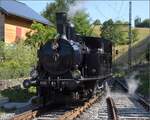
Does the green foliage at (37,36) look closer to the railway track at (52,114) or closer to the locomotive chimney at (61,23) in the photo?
the locomotive chimney at (61,23)

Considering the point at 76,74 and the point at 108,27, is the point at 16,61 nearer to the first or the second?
the point at 76,74

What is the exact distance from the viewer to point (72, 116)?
13.8 metres

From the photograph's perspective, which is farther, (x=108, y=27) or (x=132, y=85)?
(x=108, y=27)

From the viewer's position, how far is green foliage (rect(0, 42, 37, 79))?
2460cm

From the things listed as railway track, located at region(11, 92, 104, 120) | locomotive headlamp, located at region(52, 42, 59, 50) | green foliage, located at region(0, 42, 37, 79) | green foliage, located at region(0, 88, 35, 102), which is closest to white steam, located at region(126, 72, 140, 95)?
green foliage, located at region(0, 42, 37, 79)

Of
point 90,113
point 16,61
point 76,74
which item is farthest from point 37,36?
point 90,113

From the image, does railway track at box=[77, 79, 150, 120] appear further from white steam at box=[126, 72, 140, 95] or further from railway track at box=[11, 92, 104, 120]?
white steam at box=[126, 72, 140, 95]

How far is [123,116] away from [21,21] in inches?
1038

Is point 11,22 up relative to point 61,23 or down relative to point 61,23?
up

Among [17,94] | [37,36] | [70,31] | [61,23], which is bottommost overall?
[17,94]

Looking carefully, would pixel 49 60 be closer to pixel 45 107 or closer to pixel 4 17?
pixel 45 107

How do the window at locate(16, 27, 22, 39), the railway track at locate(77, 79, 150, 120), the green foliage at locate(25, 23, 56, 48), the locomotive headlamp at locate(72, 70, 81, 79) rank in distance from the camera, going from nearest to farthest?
the railway track at locate(77, 79, 150, 120) < the locomotive headlamp at locate(72, 70, 81, 79) < the green foliage at locate(25, 23, 56, 48) < the window at locate(16, 27, 22, 39)

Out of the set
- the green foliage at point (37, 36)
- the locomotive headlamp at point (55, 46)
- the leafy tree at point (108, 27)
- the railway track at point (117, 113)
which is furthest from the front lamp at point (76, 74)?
the leafy tree at point (108, 27)

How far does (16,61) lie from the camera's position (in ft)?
92.6
